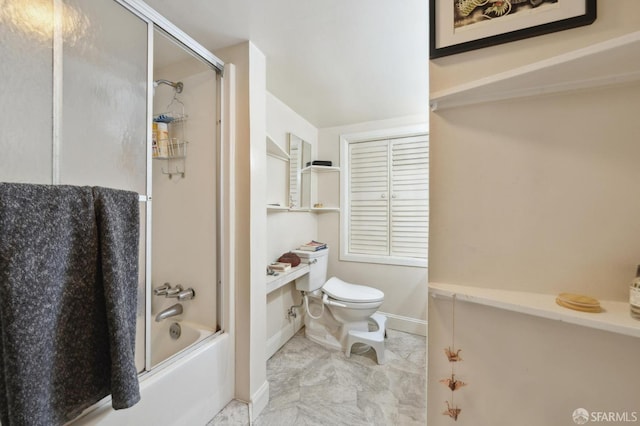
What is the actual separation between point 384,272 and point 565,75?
213 cm

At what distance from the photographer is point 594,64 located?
1.78ft

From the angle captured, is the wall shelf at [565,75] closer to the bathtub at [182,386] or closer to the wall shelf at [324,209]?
the bathtub at [182,386]

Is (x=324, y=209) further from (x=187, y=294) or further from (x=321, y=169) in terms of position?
(x=187, y=294)

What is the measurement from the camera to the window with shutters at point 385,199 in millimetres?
2383

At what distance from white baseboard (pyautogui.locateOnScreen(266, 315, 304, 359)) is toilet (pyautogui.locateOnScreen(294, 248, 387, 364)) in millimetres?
97

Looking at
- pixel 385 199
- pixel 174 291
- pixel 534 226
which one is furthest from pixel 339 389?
pixel 385 199

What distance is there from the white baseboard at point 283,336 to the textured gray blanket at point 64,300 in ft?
4.23

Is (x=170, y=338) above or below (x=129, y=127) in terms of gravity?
below

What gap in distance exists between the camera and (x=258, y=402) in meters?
1.35

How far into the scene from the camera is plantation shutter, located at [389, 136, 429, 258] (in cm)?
237

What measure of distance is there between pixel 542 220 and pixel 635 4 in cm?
54

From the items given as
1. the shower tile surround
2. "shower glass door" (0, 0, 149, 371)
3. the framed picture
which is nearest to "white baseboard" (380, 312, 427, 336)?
the shower tile surround

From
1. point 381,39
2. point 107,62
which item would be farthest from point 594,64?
point 107,62

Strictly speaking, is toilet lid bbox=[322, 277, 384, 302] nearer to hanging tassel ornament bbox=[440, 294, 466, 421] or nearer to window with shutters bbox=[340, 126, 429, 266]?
window with shutters bbox=[340, 126, 429, 266]
